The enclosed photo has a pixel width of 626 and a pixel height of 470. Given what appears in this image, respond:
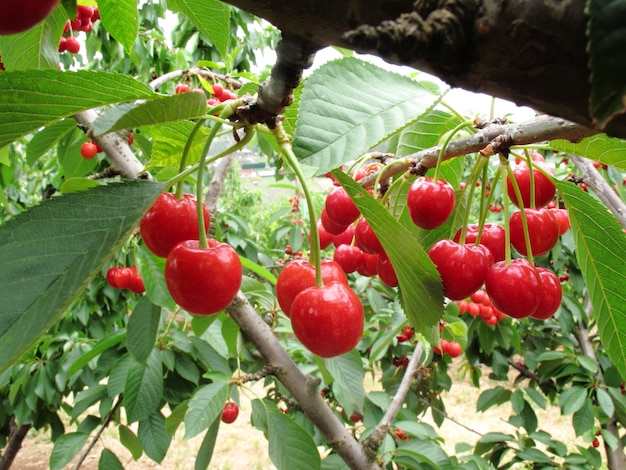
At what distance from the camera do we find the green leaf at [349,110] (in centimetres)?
63

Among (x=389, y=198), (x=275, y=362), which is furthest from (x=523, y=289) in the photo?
(x=275, y=362)

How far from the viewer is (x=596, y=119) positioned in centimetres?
32

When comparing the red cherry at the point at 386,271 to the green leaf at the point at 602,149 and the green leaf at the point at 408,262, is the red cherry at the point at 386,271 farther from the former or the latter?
the green leaf at the point at 602,149

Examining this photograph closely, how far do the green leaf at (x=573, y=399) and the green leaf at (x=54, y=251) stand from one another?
3.19 m

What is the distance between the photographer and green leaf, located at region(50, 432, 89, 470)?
7.29 feet

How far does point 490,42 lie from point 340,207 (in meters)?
0.74

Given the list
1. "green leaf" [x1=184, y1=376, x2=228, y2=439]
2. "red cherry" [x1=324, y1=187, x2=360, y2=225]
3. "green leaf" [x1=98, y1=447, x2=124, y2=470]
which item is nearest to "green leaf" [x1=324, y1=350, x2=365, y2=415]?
"green leaf" [x1=184, y1=376, x2=228, y2=439]

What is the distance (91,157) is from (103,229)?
2123mm

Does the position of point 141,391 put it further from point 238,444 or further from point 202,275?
point 238,444

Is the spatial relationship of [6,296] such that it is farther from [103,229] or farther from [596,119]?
[596,119]

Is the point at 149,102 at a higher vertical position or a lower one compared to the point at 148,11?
higher

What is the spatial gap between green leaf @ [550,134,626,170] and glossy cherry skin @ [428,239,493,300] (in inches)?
9.6

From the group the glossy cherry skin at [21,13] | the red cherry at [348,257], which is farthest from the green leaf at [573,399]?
the glossy cherry skin at [21,13]

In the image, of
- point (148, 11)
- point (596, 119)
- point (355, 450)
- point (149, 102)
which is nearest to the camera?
point (596, 119)
